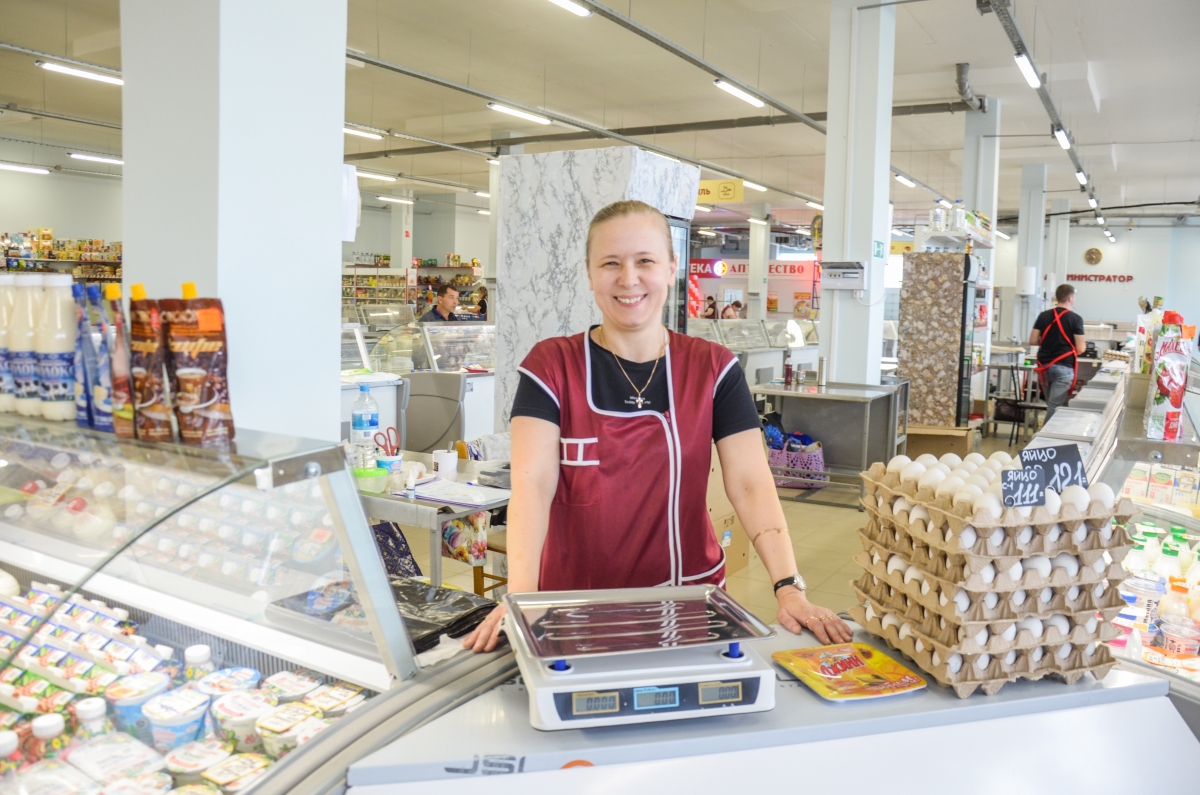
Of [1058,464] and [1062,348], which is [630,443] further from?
[1062,348]

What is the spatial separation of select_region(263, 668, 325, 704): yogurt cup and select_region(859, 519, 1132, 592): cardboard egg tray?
3.53 ft

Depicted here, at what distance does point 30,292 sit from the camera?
5.02 ft

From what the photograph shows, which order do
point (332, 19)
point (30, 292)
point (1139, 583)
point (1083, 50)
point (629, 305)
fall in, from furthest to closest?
point (1083, 50)
point (332, 19)
point (1139, 583)
point (629, 305)
point (30, 292)

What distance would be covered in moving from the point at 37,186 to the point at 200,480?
1988 centimetres

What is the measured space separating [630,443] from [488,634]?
0.55 metres

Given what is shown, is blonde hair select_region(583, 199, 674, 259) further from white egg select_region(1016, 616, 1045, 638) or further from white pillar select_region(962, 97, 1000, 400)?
white pillar select_region(962, 97, 1000, 400)

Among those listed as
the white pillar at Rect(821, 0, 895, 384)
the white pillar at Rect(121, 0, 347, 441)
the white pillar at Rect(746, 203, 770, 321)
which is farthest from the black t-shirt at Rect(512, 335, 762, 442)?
the white pillar at Rect(746, 203, 770, 321)

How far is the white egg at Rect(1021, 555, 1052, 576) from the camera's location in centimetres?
138

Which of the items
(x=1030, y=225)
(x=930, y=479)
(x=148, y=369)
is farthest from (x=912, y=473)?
(x=1030, y=225)

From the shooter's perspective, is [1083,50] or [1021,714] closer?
[1021,714]

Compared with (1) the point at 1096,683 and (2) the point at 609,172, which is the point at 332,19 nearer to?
(2) the point at 609,172

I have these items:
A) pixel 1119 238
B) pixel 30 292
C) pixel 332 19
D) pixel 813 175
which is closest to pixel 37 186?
pixel 813 175

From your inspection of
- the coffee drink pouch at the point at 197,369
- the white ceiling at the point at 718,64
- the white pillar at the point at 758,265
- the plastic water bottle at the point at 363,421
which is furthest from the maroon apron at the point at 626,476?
the white pillar at the point at 758,265

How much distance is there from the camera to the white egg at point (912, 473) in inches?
60.1
